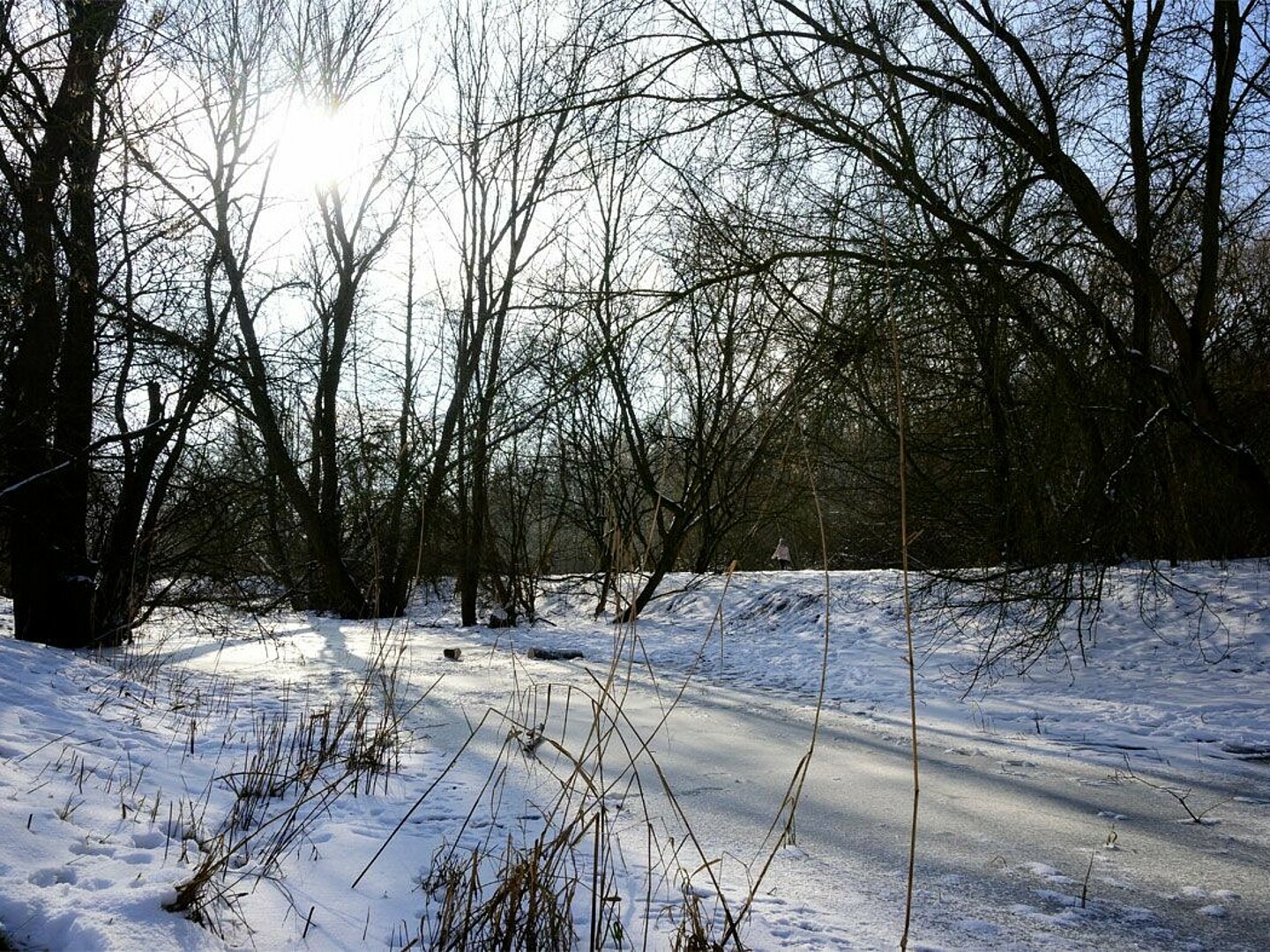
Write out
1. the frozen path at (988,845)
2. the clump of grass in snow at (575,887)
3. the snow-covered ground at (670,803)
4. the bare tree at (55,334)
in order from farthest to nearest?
the bare tree at (55,334), the frozen path at (988,845), the snow-covered ground at (670,803), the clump of grass in snow at (575,887)

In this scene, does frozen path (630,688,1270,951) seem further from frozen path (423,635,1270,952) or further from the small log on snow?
the small log on snow

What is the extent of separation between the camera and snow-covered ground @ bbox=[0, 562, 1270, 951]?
88.2 inches

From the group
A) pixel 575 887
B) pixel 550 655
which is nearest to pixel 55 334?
pixel 550 655

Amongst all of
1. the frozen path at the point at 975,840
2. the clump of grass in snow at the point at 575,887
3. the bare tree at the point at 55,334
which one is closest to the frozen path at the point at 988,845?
the frozen path at the point at 975,840

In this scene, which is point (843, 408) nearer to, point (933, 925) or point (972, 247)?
point (972, 247)

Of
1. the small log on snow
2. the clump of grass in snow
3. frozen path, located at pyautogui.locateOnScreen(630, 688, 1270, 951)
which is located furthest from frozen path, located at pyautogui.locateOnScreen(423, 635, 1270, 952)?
the small log on snow

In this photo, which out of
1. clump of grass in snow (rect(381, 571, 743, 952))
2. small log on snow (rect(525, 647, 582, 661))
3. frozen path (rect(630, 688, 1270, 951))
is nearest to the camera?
clump of grass in snow (rect(381, 571, 743, 952))

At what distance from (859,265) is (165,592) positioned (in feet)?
25.4

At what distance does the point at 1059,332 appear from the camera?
4883 millimetres

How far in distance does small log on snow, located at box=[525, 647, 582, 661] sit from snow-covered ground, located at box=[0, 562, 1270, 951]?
82.4 inches

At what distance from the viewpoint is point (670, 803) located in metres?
3.59

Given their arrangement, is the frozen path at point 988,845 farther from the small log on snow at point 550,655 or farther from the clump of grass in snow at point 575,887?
the small log on snow at point 550,655

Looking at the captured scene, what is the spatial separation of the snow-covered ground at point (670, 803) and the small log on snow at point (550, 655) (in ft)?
6.87

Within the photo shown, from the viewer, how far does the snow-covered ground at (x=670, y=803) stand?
224 centimetres
